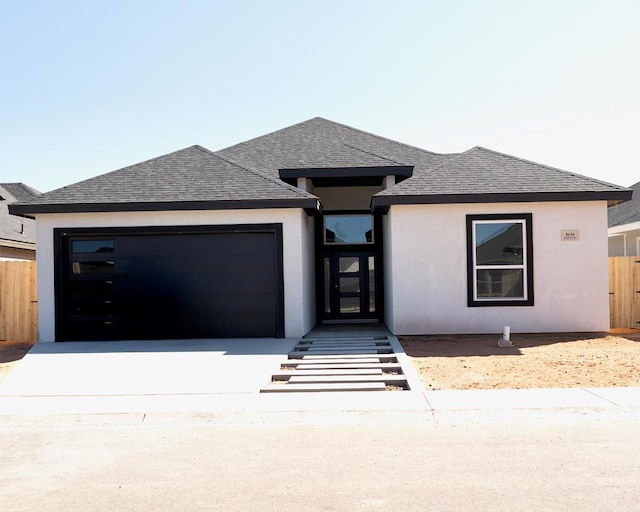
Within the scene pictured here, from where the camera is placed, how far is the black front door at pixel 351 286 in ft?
57.4

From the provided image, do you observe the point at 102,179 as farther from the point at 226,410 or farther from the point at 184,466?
the point at 184,466

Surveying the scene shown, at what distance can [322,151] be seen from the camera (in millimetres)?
17500

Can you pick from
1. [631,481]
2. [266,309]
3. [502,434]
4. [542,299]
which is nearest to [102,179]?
[266,309]

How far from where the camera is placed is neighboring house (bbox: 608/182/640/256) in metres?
20.5

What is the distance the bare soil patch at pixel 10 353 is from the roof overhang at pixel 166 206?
3061 millimetres

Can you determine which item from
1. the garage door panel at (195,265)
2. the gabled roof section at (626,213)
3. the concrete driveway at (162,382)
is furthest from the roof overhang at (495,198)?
the gabled roof section at (626,213)

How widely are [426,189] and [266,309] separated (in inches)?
176

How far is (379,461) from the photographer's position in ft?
17.4

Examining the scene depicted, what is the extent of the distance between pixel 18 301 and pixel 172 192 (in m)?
5.00

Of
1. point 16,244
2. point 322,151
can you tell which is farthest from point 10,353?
point 322,151

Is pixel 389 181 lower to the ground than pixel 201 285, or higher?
higher

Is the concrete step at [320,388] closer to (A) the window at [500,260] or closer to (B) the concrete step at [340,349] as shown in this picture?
(B) the concrete step at [340,349]

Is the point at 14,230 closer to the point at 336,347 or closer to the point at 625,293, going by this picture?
the point at 336,347

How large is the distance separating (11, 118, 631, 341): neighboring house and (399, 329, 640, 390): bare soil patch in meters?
0.88
